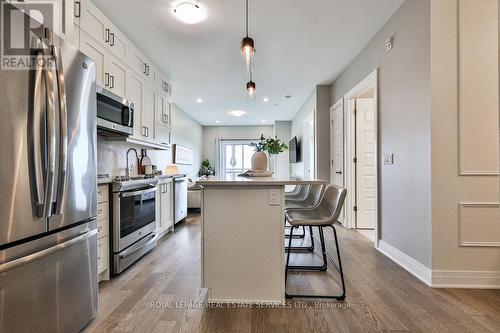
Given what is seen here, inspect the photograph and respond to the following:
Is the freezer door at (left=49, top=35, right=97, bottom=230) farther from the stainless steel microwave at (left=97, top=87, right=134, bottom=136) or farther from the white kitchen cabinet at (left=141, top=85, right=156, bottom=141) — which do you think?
the white kitchen cabinet at (left=141, top=85, right=156, bottom=141)

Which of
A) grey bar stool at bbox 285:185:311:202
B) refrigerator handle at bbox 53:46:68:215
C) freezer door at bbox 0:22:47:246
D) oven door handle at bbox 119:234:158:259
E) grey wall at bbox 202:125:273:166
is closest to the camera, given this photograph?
freezer door at bbox 0:22:47:246

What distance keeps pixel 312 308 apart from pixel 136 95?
308cm

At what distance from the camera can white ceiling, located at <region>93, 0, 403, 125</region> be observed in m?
2.52

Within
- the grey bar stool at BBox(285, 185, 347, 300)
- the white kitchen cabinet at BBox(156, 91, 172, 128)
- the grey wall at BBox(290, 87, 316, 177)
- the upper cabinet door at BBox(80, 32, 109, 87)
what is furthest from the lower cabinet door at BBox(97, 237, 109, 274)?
the grey wall at BBox(290, 87, 316, 177)

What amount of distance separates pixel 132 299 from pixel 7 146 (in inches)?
57.5

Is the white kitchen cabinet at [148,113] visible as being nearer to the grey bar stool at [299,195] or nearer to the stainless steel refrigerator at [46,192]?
the stainless steel refrigerator at [46,192]

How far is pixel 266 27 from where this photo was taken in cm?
288

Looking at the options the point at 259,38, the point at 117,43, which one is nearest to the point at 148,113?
the point at 117,43

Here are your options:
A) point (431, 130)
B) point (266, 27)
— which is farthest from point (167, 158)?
point (431, 130)

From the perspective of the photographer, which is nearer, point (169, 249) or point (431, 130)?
point (431, 130)

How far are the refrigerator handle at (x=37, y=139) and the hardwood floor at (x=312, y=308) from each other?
38.9 inches

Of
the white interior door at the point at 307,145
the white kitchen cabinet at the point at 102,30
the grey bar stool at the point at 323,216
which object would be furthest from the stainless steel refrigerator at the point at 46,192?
the white interior door at the point at 307,145

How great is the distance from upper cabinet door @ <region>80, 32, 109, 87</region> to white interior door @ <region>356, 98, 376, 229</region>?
3606 millimetres

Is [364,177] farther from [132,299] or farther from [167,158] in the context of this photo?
[167,158]
